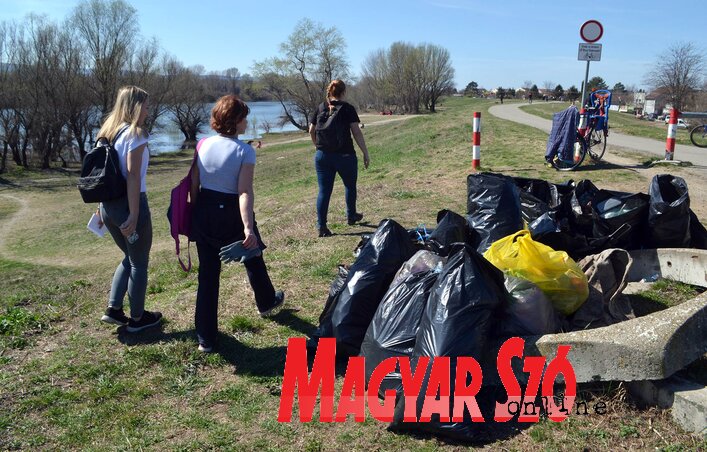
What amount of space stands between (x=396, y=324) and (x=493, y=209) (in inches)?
84.5

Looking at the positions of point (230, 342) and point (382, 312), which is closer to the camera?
point (382, 312)

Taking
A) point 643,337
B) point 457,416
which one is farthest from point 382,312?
point 643,337

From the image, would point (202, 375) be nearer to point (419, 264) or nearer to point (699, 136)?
point (419, 264)

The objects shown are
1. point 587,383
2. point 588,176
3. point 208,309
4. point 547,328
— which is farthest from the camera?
point 588,176

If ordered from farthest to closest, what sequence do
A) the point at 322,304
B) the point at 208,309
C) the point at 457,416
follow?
the point at 322,304
the point at 208,309
the point at 457,416

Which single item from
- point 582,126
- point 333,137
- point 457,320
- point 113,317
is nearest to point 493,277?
point 457,320

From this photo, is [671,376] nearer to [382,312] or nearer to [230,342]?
[382,312]

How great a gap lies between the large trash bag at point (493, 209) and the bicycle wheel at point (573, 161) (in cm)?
523

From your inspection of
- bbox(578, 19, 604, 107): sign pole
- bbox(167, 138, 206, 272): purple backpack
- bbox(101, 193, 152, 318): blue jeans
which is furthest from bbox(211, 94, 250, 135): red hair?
bbox(578, 19, 604, 107): sign pole

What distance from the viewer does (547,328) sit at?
320cm

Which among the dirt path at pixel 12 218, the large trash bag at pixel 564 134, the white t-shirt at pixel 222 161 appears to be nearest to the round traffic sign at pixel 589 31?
the large trash bag at pixel 564 134

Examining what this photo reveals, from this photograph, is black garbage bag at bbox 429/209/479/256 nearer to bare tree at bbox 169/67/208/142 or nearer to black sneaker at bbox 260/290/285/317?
black sneaker at bbox 260/290/285/317

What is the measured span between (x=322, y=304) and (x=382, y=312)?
4.61 ft

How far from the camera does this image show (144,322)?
424 centimetres
